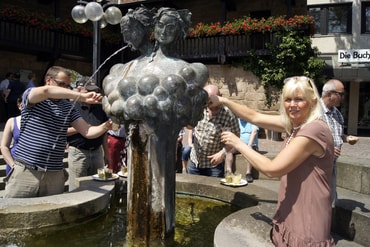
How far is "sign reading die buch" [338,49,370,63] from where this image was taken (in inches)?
638

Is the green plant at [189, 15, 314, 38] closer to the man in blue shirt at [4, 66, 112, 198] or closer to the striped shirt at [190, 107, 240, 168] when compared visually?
the striped shirt at [190, 107, 240, 168]

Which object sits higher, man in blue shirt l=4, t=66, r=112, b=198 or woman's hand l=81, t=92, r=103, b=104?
woman's hand l=81, t=92, r=103, b=104

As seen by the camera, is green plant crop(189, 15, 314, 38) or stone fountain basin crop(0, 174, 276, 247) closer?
stone fountain basin crop(0, 174, 276, 247)

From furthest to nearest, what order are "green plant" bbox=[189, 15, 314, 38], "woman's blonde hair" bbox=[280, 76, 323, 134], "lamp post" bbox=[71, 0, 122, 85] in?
"green plant" bbox=[189, 15, 314, 38]
"lamp post" bbox=[71, 0, 122, 85]
"woman's blonde hair" bbox=[280, 76, 323, 134]

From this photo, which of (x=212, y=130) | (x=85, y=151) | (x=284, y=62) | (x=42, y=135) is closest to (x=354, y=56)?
(x=284, y=62)

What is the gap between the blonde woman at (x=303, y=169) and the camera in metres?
1.89

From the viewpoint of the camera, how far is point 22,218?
301cm

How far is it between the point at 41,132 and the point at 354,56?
15947mm

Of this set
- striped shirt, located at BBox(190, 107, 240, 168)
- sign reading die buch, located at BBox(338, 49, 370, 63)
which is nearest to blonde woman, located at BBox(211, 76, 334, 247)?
striped shirt, located at BBox(190, 107, 240, 168)

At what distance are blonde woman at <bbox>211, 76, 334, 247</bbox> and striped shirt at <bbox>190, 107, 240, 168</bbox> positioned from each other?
6.95 ft

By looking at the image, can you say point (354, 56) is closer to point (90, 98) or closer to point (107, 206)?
point (107, 206)

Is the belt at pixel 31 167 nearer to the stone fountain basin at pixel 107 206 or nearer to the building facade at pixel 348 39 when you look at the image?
the stone fountain basin at pixel 107 206

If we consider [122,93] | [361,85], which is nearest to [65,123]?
[122,93]

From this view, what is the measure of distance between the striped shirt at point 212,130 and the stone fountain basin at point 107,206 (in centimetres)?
36
